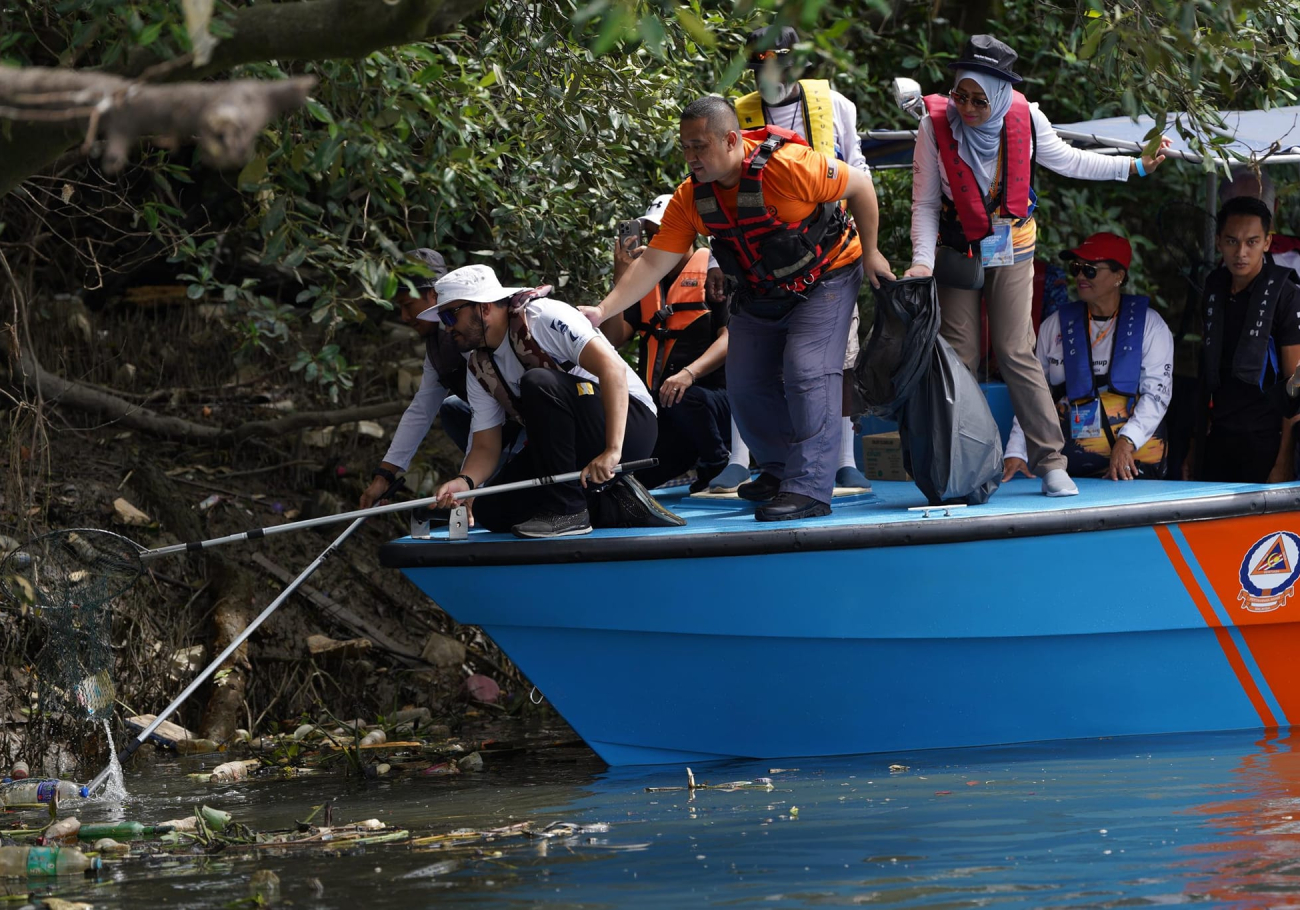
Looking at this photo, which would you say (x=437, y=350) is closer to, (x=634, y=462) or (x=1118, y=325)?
(x=634, y=462)

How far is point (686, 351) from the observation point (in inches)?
252

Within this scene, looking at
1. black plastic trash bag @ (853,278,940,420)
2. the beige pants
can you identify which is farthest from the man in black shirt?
black plastic trash bag @ (853,278,940,420)

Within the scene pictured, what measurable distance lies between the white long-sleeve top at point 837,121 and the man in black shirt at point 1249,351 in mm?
1436

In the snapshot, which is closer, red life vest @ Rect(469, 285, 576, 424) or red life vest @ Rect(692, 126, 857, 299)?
red life vest @ Rect(692, 126, 857, 299)

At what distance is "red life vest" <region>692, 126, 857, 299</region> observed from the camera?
5263mm

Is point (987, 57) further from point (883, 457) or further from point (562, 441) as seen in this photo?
point (562, 441)

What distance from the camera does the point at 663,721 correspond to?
18.7 ft

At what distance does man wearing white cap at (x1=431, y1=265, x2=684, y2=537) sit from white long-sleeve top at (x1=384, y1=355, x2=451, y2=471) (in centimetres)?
52

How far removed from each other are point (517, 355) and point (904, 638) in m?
1.66

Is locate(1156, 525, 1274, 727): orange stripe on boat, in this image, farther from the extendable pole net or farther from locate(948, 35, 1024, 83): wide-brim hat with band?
the extendable pole net

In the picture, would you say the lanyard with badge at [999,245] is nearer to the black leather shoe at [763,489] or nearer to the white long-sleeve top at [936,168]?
the white long-sleeve top at [936,168]

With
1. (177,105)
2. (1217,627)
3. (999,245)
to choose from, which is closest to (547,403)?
(999,245)

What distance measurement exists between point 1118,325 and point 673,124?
7.30ft

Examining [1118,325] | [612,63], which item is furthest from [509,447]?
[1118,325]
